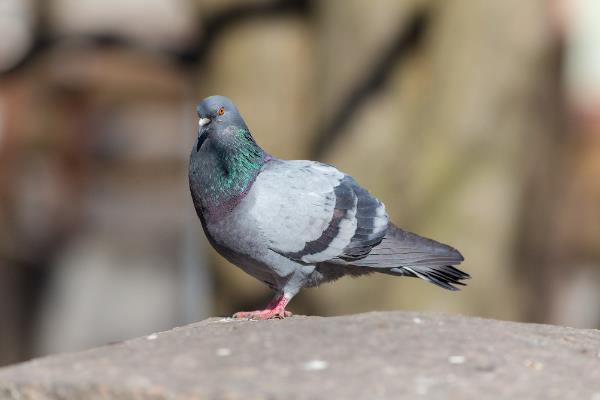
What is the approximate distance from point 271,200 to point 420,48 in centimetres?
290

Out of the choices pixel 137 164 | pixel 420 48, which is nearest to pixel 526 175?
pixel 420 48

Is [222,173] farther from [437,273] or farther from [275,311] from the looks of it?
[437,273]

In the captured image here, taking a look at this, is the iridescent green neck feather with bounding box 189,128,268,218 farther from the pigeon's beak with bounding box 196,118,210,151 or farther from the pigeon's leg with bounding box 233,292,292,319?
the pigeon's leg with bounding box 233,292,292,319

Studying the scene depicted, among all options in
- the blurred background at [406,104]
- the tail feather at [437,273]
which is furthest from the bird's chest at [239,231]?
the blurred background at [406,104]

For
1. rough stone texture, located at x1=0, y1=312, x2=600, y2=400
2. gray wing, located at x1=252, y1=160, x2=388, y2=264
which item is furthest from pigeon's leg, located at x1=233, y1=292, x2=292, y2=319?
rough stone texture, located at x1=0, y1=312, x2=600, y2=400

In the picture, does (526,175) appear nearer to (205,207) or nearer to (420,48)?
(420,48)

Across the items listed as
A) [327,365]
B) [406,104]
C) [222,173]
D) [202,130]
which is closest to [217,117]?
[202,130]

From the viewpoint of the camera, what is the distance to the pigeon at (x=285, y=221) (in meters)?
Result: 5.13

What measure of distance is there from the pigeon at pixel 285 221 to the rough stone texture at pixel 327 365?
48cm

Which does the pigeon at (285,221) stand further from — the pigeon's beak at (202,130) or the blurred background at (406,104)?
the blurred background at (406,104)

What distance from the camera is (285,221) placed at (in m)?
5.21

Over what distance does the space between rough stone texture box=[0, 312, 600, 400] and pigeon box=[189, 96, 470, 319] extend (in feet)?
1.59

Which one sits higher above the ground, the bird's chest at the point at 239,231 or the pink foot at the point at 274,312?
the bird's chest at the point at 239,231

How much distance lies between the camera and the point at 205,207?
5.19 meters
